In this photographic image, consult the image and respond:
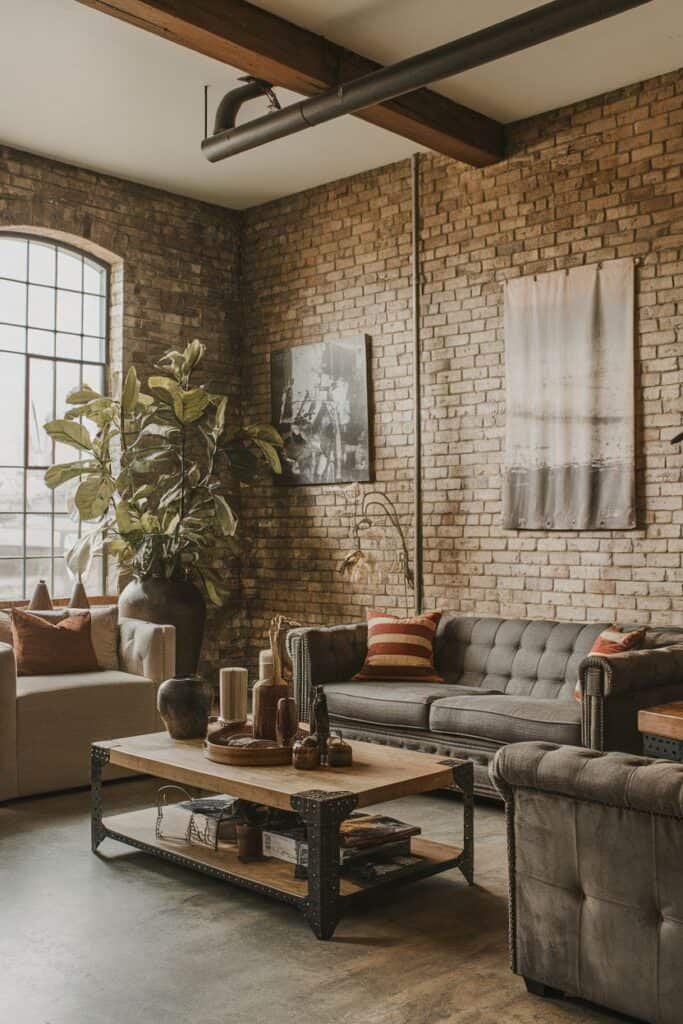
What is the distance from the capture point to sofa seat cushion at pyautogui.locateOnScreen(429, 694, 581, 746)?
4.82 m

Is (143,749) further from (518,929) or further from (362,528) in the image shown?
(362,528)

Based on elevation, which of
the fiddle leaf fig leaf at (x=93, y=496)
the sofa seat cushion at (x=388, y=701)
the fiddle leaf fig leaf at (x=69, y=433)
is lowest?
the sofa seat cushion at (x=388, y=701)

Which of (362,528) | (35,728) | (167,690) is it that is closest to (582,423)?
(362,528)

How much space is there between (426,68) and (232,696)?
3.16 m

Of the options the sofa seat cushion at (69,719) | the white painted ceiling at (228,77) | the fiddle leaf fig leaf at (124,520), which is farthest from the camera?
the fiddle leaf fig leaf at (124,520)

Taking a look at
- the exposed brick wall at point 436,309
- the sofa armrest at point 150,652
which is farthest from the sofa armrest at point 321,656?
the exposed brick wall at point 436,309

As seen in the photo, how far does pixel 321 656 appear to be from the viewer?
241 inches

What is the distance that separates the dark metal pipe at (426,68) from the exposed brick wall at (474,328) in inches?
53.7

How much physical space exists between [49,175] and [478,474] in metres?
3.67

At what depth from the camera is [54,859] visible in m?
4.29

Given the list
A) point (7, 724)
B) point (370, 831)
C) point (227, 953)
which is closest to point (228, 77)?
point (7, 724)

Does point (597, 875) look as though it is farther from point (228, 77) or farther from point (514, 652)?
point (228, 77)

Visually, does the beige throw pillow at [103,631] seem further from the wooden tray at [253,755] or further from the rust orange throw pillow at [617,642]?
the rust orange throw pillow at [617,642]

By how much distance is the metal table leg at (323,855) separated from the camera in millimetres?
3438
